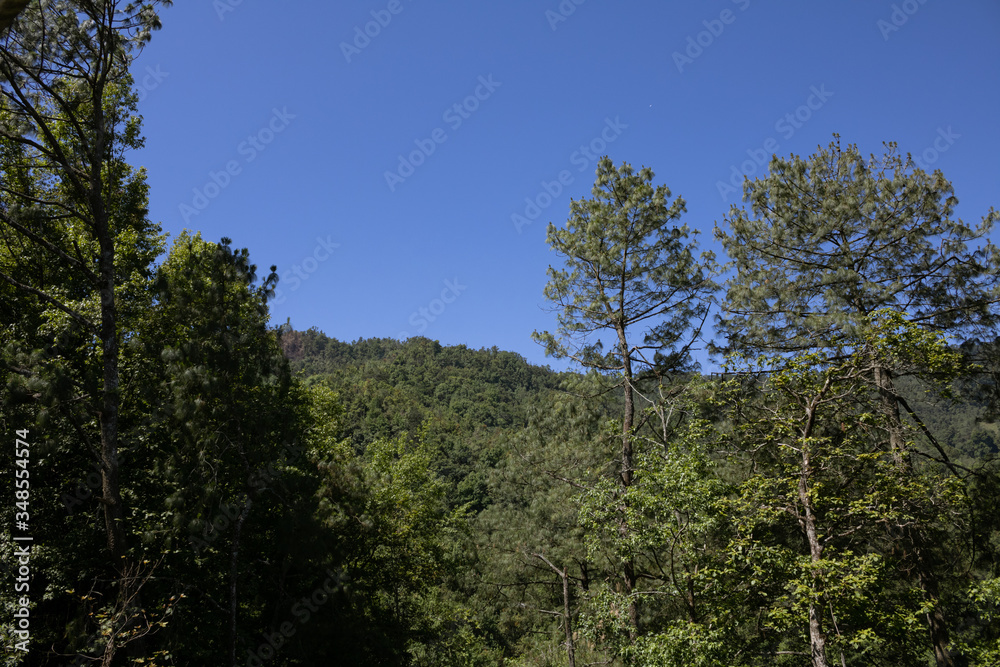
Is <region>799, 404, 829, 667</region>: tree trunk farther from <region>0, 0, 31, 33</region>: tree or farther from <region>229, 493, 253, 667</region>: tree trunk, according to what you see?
<region>0, 0, 31, 33</region>: tree

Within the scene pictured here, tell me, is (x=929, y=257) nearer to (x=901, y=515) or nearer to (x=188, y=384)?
(x=901, y=515)

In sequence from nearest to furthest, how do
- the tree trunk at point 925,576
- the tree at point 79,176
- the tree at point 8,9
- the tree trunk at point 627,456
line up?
the tree at point 8,9 → the tree at point 79,176 → the tree trunk at point 925,576 → the tree trunk at point 627,456

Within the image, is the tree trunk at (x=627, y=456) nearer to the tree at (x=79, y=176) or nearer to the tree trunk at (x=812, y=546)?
the tree trunk at (x=812, y=546)

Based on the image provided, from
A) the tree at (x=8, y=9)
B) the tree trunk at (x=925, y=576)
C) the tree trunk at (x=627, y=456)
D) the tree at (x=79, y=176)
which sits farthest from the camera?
the tree trunk at (x=627, y=456)

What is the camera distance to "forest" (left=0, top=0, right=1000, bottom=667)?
746 cm

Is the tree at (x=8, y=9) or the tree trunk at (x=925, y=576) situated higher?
the tree at (x=8, y=9)

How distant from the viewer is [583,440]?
11844 millimetres

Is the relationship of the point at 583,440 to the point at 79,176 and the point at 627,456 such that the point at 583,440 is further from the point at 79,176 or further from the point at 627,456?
the point at 79,176

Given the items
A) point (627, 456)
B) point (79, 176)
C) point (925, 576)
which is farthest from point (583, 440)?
point (79, 176)

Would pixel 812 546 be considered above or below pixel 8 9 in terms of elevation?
below

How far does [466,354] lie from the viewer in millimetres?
134375

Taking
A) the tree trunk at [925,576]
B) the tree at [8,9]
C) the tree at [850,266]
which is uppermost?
the tree at [850,266]

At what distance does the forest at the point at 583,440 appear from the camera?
746 cm

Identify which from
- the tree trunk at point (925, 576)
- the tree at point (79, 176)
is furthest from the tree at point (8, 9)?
the tree trunk at point (925, 576)
